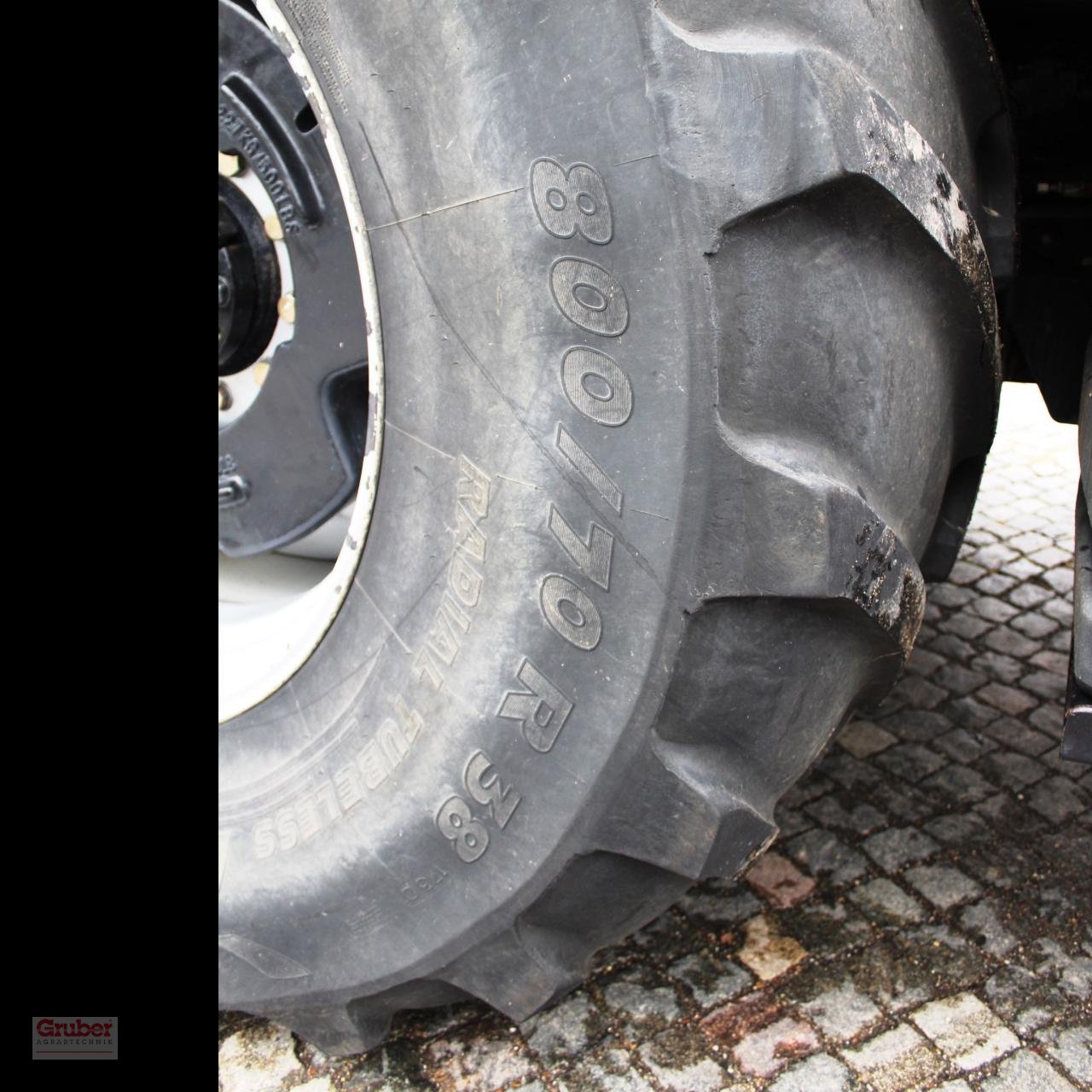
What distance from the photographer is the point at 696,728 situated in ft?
3.64

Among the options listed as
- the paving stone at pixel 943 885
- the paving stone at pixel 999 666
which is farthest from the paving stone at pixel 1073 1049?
the paving stone at pixel 999 666

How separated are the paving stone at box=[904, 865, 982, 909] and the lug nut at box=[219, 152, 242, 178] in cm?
128

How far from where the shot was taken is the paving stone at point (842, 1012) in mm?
1400

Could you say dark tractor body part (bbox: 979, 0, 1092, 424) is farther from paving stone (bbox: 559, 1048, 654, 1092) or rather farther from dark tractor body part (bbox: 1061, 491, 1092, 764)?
paving stone (bbox: 559, 1048, 654, 1092)

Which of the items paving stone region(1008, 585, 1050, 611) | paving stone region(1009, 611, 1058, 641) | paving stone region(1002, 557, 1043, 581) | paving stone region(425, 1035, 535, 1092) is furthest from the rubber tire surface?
paving stone region(1002, 557, 1043, 581)

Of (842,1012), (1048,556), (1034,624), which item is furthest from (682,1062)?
(1048,556)

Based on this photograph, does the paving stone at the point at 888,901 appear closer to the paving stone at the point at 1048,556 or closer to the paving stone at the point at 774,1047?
the paving stone at the point at 774,1047

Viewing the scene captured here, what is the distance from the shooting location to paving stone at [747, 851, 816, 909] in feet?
5.35

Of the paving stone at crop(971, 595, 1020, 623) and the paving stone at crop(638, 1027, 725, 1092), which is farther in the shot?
the paving stone at crop(971, 595, 1020, 623)

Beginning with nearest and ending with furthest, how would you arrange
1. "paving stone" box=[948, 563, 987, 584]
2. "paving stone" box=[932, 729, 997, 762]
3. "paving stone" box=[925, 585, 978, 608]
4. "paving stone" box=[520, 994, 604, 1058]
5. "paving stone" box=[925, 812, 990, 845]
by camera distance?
"paving stone" box=[520, 994, 604, 1058], "paving stone" box=[925, 812, 990, 845], "paving stone" box=[932, 729, 997, 762], "paving stone" box=[925, 585, 978, 608], "paving stone" box=[948, 563, 987, 584]

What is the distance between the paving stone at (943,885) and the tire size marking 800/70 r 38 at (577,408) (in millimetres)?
741
